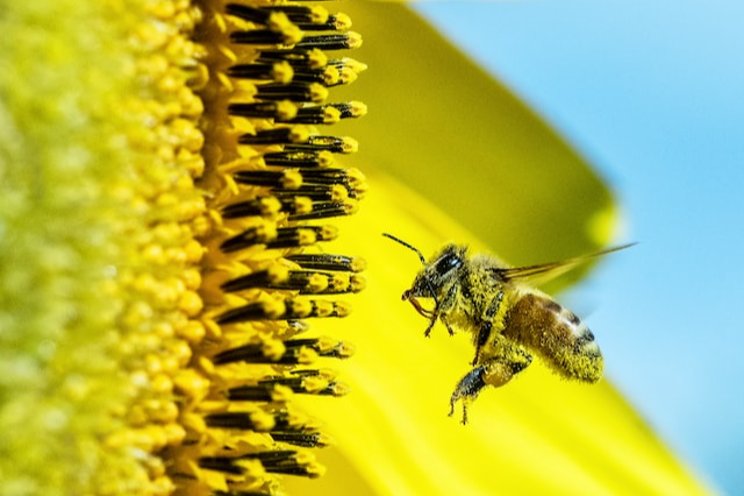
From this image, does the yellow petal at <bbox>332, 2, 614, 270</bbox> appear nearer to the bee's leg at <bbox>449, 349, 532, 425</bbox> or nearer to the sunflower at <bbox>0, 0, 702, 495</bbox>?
the sunflower at <bbox>0, 0, 702, 495</bbox>

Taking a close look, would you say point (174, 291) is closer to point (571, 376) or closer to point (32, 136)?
→ point (32, 136)

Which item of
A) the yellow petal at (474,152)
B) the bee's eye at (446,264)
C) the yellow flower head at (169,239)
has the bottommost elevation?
the yellow flower head at (169,239)

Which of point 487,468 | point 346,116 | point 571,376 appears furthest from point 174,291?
point 487,468

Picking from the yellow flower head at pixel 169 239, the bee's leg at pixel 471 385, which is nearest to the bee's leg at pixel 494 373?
the bee's leg at pixel 471 385

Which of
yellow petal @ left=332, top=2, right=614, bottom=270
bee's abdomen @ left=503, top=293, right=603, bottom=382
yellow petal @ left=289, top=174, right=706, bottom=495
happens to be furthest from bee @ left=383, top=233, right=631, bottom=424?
yellow petal @ left=332, top=2, right=614, bottom=270

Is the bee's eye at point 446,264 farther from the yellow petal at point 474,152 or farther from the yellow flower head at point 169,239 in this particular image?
the yellow petal at point 474,152
